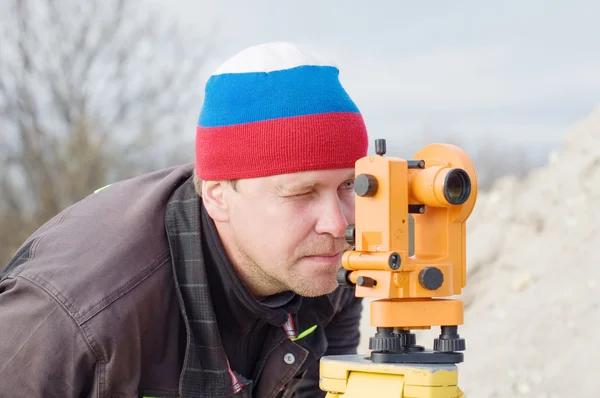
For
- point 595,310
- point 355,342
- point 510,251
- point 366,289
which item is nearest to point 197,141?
point 366,289

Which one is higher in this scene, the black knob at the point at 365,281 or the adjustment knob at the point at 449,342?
the black knob at the point at 365,281

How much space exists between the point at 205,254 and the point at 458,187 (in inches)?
40.6

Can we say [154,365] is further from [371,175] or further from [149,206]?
[371,175]

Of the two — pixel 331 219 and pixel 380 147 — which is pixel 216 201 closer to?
pixel 331 219

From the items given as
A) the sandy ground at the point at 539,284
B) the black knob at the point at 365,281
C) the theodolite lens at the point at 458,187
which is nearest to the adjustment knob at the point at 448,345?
the black knob at the point at 365,281

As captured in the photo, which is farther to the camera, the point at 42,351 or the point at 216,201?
the point at 216,201

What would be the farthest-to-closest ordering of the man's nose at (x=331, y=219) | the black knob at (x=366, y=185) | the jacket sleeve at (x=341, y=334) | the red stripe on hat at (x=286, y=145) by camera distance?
the jacket sleeve at (x=341, y=334), the red stripe on hat at (x=286, y=145), the man's nose at (x=331, y=219), the black knob at (x=366, y=185)

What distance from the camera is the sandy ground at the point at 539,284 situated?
4902 mm

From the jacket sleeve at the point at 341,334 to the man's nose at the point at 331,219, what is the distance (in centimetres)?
99

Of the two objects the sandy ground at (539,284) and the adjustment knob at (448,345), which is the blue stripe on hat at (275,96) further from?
the sandy ground at (539,284)

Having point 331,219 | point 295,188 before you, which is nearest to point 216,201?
point 295,188

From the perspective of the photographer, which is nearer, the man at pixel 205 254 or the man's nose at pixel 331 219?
the man at pixel 205 254

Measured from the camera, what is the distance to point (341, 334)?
152 inches

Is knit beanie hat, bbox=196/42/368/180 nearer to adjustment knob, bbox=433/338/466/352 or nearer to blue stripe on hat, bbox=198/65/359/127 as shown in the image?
blue stripe on hat, bbox=198/65/359/127
